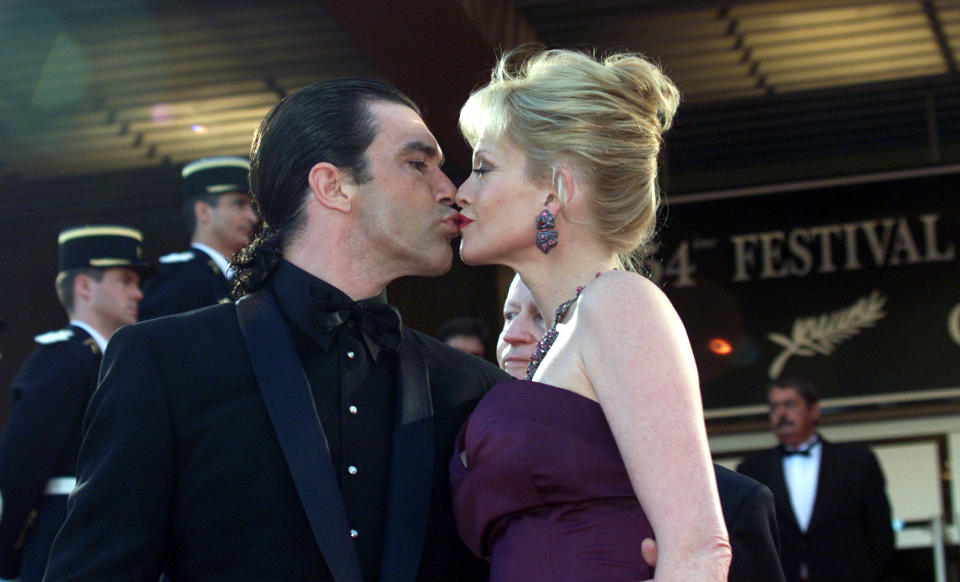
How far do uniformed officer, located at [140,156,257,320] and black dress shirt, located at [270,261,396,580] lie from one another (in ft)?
5.95

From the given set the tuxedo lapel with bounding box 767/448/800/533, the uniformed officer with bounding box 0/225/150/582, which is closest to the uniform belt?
the uniformed officer with bounding box 0/225/150/582

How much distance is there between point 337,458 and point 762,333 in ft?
19.9

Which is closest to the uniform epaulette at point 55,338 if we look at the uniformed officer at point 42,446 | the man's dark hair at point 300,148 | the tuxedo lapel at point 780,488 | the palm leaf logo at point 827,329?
the uniformed officer at point 42,446

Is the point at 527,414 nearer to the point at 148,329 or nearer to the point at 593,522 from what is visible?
the point at 593,522

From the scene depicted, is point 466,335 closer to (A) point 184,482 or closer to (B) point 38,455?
(B) point 38,455

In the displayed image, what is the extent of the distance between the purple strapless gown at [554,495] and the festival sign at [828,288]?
19.3 ft

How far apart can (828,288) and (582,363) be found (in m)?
6.03

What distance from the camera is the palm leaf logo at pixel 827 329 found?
7777 mm

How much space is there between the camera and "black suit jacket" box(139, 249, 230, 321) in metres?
4.27

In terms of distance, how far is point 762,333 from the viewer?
7949 mm

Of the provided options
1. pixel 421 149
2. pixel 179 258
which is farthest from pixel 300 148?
pixel 179 258

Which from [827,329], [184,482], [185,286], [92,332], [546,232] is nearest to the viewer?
[184,482]

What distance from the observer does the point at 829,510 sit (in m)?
5.96

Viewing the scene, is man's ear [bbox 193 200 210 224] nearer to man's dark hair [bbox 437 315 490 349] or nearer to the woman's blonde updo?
man's dark hair [bbox 437 315 490 349]
